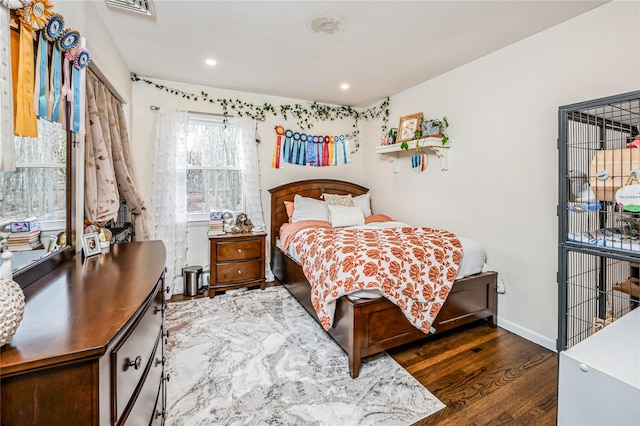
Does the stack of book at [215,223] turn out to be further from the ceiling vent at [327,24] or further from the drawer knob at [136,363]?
the drawer knob at [136,363]

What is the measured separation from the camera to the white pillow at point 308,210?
3725mm

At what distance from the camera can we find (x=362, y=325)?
204 cm

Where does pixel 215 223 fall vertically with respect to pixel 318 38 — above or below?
below

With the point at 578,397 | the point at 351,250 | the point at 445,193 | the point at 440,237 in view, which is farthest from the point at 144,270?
the point at 445,193

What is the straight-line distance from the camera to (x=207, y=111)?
368cm

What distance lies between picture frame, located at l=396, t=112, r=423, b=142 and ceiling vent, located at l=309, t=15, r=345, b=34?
1538 millimetres

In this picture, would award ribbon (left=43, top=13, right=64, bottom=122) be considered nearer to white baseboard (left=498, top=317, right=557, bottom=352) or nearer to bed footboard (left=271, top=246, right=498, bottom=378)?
bed footboard (left=271, top=246, right=498, bottom=378)

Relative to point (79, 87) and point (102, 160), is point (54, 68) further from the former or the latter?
point (102, 160)

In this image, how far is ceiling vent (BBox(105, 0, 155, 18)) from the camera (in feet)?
6.47

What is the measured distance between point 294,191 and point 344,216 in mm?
878

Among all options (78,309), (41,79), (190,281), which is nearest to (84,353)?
(78,309)

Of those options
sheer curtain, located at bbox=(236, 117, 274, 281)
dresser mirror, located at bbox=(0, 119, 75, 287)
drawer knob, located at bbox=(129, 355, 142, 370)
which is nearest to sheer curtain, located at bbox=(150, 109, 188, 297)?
sheer curtain, located at bbox=(236, 117, 274, 281)

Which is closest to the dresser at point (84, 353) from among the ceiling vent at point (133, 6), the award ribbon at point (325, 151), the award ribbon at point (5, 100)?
the award ribbon at point (5, 100)

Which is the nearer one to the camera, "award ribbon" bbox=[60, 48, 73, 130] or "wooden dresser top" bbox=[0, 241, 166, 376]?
"wooden dresser top" bbox=[0, 241, 166, 376]
